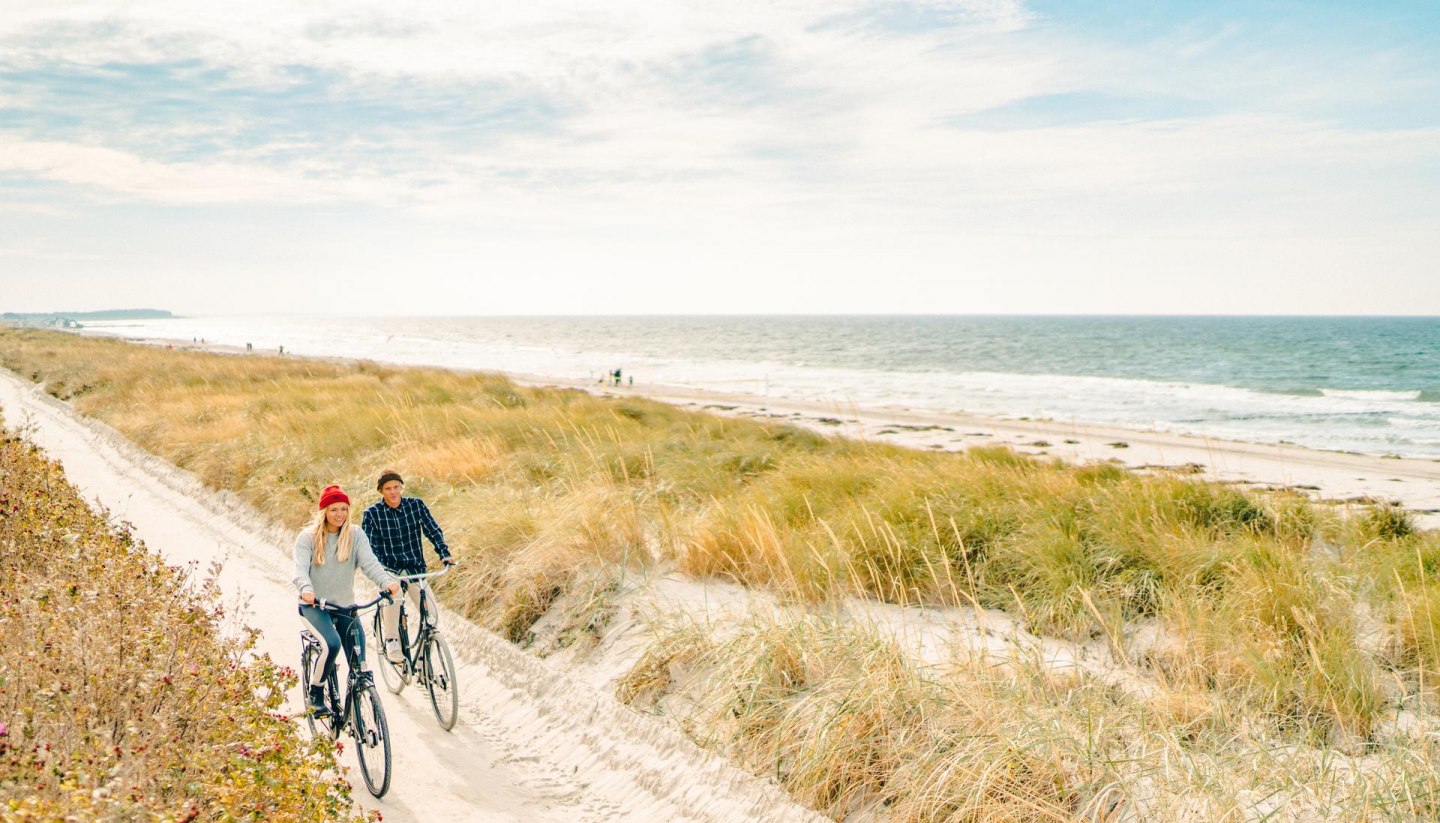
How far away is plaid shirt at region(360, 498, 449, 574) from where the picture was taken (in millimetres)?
7141

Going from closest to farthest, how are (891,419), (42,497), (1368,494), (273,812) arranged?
1. (273,812)
2. (42,497)
3. (1368,494)
4. (891,419)

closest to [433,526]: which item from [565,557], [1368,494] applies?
[565,557]

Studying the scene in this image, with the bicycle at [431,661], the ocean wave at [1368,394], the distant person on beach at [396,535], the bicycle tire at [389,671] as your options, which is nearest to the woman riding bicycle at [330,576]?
the bicycle at [431,661]

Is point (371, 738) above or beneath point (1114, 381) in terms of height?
beneath

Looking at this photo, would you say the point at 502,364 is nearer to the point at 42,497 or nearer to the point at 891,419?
the point at 891,419

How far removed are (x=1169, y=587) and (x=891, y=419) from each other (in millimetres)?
24758

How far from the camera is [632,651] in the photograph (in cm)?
726

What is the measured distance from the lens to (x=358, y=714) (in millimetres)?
5660

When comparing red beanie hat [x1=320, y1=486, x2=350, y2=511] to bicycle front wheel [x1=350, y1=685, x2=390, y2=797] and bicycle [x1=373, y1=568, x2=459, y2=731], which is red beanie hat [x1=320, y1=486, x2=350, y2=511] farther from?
bicycle front wheel [x1=350, y1=685, x2=390, y2=797]

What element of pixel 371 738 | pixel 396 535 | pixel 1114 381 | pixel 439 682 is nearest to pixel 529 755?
pixel 439 682

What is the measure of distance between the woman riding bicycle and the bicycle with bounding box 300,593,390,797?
5 centimetres

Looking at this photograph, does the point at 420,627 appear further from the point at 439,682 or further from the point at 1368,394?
the point at 1368,394

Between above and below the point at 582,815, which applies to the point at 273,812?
above

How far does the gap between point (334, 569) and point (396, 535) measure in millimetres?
1120
